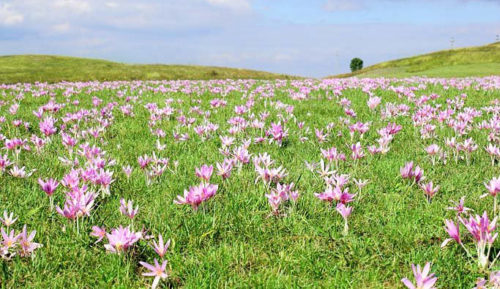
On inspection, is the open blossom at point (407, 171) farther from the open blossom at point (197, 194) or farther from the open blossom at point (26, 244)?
the open blossom at point (26, 244)

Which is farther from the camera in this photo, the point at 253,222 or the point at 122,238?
the point at 253,222

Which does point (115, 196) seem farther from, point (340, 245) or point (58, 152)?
point (340, 245)

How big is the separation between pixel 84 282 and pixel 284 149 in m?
3.77

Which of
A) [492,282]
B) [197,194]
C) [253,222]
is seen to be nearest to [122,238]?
[197,194]

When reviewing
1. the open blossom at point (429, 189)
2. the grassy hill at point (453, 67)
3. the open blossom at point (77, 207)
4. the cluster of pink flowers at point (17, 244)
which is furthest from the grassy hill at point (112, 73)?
the open blossom at point (429, 189)

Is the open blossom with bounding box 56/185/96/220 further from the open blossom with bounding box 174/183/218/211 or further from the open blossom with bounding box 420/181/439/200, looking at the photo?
the open blossom with bounding box 420/181/439/200

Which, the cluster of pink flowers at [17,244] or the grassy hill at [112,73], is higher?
the grassy hill at [112,73]

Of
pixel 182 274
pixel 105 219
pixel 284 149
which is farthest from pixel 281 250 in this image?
pixel 284 149

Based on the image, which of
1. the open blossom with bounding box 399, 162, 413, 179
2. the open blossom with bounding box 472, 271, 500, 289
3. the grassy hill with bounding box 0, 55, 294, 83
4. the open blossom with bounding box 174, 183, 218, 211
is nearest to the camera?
the open blossom with bounding box 472, 271, 500, 289

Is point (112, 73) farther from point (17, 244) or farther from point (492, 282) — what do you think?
point (492, 282)

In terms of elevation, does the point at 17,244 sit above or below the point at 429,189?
below

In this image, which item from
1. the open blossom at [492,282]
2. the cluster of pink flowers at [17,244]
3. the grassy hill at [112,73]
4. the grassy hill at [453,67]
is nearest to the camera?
the open blossom at [492,282]

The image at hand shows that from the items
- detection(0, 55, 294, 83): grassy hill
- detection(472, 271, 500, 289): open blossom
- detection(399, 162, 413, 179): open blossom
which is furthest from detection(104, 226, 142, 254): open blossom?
detection(0, 55, 294, 83): grassy hill

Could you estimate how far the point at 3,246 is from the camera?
2.60 meters
